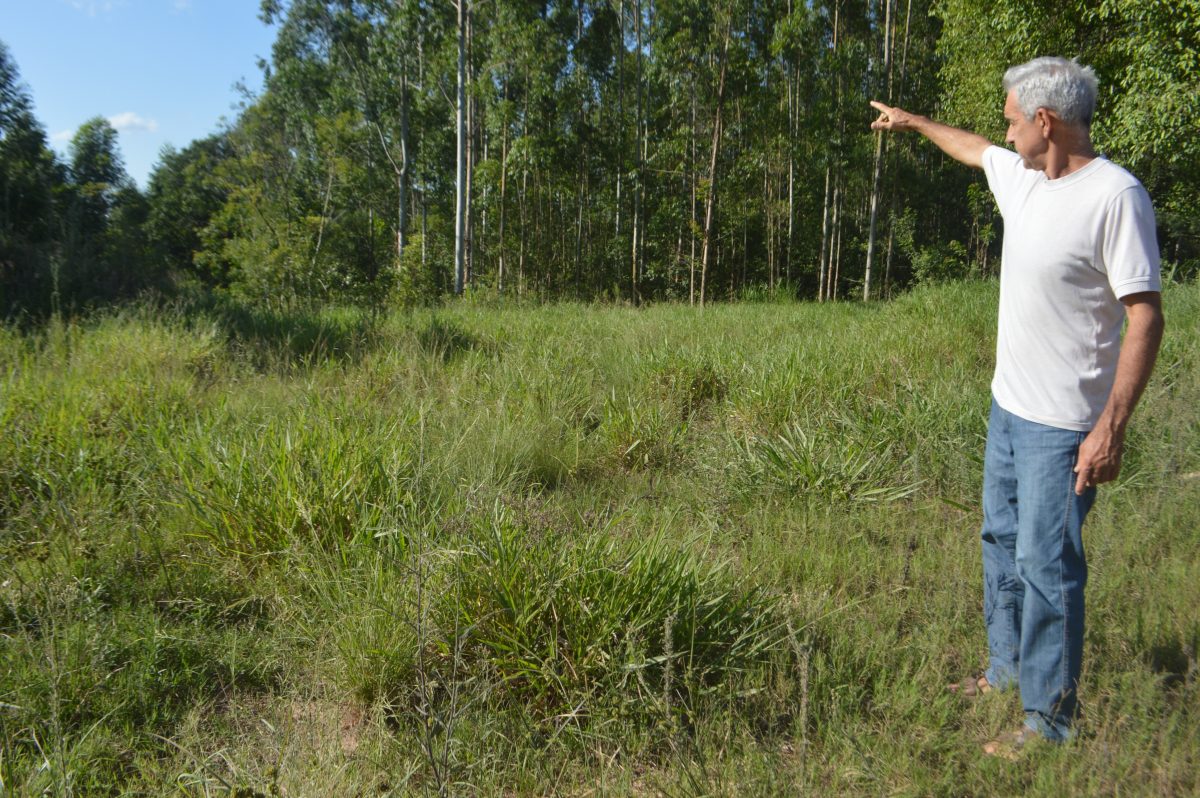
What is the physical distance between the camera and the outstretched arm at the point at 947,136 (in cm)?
277

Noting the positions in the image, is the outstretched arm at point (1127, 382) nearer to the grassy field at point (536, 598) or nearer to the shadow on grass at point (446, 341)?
the grassy field at point (536, 598)

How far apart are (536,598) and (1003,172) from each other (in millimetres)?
2224

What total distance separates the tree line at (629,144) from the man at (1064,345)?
12228 millimetres

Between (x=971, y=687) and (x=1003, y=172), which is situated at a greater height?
(x=1003, y=172)

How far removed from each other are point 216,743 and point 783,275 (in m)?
32.7

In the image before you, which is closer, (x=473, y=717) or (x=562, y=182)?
(x=473, y=717)

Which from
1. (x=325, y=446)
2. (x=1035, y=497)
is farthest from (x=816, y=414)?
(x=325, y=446)

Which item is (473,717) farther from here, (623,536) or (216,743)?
(623,536)

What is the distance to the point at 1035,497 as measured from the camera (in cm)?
214

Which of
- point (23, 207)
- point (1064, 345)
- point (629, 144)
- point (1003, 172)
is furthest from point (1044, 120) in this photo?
point (629, 144)

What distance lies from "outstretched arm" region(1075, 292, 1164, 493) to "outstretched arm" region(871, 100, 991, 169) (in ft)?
3.00

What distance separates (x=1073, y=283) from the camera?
6.79 feet

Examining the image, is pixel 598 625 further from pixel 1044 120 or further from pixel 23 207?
pixel 23 207

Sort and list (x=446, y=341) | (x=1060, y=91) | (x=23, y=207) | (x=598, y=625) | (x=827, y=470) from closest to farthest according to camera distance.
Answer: (x=1060, y=91) < (x=598, y=625) < (x=827, y=470) < (x=446, y=341) < (x=23, y=207)
